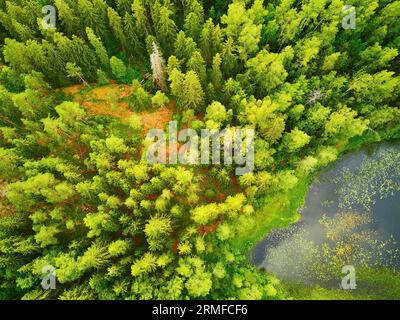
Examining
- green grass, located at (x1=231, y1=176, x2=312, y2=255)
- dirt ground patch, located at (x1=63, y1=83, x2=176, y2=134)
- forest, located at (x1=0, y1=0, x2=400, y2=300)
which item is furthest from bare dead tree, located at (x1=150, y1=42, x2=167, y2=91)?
green grass, located at (x1=231, y1=176, x2=312, y2=255)

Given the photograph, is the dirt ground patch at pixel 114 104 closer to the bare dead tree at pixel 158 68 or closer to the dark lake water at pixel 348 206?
the bare dead tree at pixel 158 68

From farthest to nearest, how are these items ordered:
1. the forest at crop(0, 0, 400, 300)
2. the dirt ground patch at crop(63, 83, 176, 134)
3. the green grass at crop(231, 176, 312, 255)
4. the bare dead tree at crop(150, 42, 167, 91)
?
the dirt ground patch at crop(63, 83, 176, 134) → the green grass at crop(231, 176, 312, 255) → the bare dead tree at crop(150, 42, 167, 91) → the forest at crop(0, 0, 400, 300)

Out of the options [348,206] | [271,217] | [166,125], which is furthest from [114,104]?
[348,206]

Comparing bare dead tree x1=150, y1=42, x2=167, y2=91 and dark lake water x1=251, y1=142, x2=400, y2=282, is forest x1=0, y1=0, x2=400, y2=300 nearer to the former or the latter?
bare dead tree x1=150, y1=42, x2=167, y2=91

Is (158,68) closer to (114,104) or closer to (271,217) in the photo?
(114,104)

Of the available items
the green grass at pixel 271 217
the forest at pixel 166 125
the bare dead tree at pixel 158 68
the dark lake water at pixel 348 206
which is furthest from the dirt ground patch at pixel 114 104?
the dark lake water at pixel 348 206
